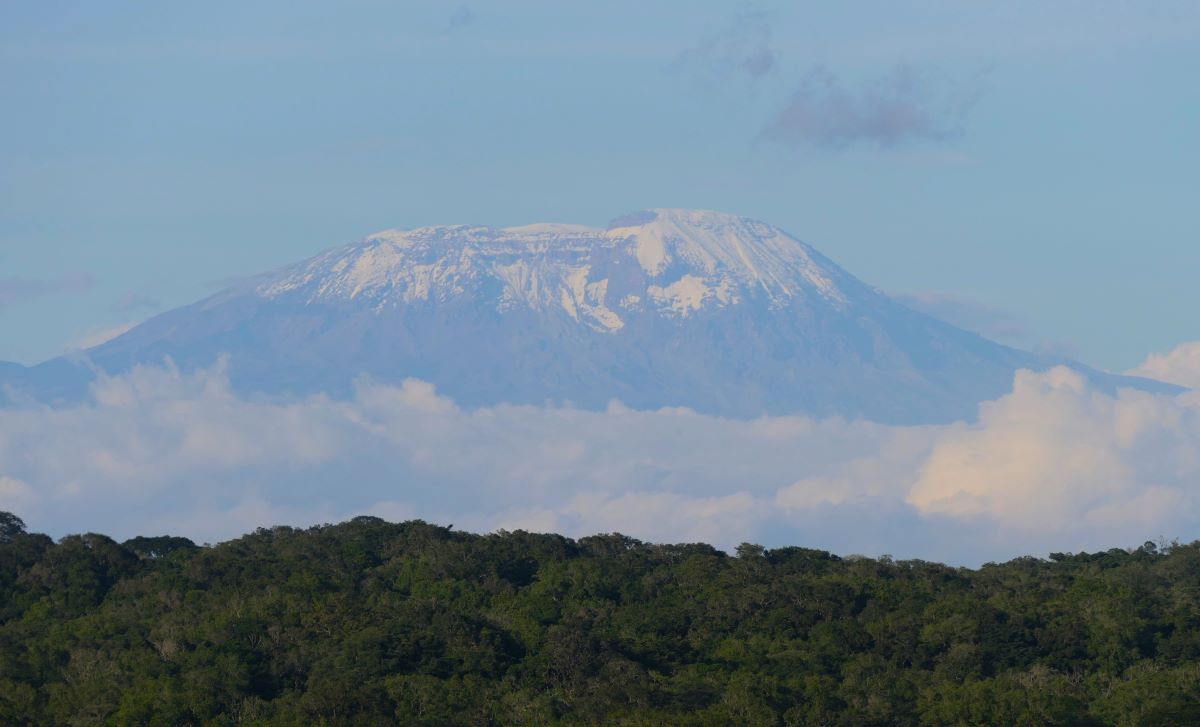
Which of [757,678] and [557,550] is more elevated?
[557,550]

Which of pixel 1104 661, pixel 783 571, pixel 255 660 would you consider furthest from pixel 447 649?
pixel 783 571

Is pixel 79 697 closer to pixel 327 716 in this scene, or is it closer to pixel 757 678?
pixel 327 716

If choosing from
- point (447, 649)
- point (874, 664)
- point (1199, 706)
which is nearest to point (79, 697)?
point (447, 649)

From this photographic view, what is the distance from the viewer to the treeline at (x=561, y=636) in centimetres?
9044

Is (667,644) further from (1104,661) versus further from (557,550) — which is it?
(557,550)

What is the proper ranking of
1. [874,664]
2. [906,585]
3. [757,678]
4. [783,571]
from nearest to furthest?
[757,678] < [874,664] < [906,585] < [783,571]

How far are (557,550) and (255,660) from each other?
1459 inches

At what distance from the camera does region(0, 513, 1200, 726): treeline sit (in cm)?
9044

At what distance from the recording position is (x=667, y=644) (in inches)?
4151

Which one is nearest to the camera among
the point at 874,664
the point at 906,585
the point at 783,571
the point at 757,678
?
the point at 757,678

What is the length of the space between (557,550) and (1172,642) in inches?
1466

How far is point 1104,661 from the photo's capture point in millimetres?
104750

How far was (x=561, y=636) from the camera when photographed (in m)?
103

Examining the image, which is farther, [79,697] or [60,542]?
[60,542]
